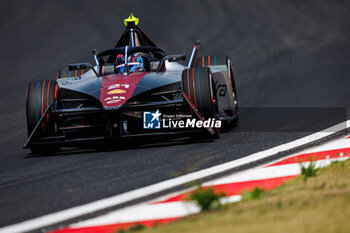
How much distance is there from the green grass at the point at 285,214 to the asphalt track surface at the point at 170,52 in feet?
4.47

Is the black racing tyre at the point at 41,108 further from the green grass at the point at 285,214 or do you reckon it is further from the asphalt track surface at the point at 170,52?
the green grass at the point at 285,214

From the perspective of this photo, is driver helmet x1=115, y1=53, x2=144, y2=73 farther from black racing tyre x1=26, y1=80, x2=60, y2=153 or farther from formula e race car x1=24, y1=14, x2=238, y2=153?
black racing tyre x1=26, y1=80, x2=60, y2=153

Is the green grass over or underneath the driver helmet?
underneath

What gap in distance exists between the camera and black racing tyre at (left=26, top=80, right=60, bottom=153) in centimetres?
739

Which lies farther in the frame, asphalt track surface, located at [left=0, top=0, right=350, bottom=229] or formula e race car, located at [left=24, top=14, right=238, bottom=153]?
formula e race car, located at [left=24, top=14, right=238, bottom=153]

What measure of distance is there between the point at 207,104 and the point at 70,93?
173 cm

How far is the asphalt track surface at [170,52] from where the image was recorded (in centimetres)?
566

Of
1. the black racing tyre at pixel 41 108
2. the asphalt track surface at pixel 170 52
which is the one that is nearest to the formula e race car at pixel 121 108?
the black racing tyre at pixel 41 108

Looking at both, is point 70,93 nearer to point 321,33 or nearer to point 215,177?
point 215,177

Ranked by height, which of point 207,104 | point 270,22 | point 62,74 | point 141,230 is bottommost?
point 141,230

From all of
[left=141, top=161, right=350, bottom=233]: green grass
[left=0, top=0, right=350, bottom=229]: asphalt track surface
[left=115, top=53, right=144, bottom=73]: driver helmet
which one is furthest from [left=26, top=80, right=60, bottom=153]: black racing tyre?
[left=141, top=161, right=350, bottom=233]: green grass

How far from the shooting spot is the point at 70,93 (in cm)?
781

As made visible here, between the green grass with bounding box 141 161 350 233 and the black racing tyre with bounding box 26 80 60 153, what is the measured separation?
387cm

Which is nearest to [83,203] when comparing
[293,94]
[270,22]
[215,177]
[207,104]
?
[215,177]
